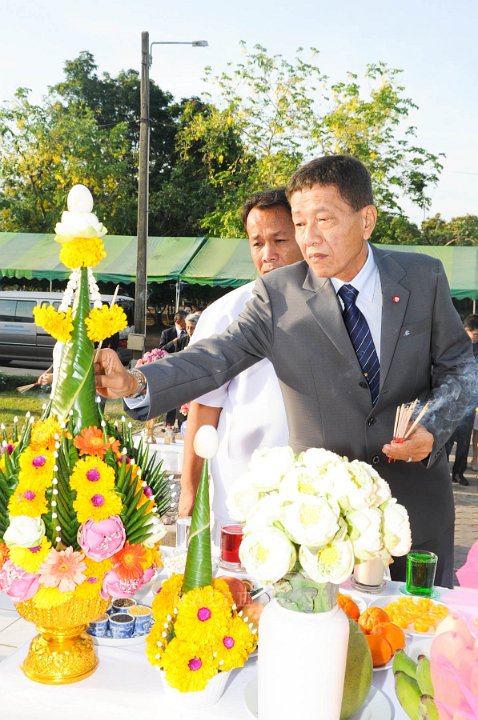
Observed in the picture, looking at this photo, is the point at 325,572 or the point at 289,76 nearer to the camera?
the point at 325,572

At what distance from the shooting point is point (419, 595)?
2.00 meters

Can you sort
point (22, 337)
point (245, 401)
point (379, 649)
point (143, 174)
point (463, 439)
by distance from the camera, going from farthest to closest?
point (22, 337)
point (143, 174)
point (463, 439)
point (245, 401)
point (379, 649)

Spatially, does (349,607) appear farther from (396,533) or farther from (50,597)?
(50,597)

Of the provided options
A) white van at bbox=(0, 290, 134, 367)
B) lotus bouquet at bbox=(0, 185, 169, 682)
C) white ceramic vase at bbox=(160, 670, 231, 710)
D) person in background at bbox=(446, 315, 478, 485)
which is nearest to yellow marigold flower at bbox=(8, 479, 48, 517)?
lotus bouquet at bbox=(0, 185, 169, 682)

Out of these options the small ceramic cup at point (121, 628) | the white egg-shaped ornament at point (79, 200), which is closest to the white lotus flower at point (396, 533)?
the small ceramic cup at point (121, 628)

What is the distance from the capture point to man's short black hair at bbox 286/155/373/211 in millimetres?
2125

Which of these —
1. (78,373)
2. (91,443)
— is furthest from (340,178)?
(91,443)

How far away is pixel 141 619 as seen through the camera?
170cm

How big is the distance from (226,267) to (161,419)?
677cm

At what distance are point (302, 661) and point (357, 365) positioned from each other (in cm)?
121

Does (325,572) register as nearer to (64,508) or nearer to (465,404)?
(64,508)

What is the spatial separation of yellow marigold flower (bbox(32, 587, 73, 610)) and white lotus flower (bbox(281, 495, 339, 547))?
537mm

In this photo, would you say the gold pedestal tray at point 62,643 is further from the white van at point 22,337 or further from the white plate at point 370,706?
the white van at point 22,337

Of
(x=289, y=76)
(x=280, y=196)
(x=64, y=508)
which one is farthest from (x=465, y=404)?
(x=289, y=76)
